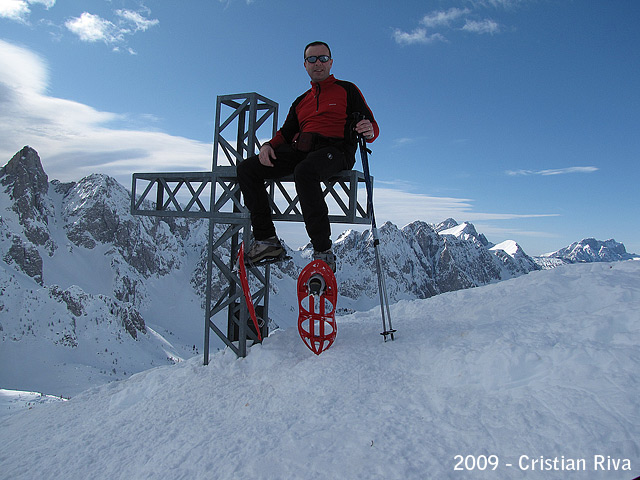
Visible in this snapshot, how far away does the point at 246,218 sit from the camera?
799cm

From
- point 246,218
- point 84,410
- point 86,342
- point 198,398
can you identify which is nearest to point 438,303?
point 246,218

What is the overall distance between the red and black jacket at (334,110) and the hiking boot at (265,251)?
195cm

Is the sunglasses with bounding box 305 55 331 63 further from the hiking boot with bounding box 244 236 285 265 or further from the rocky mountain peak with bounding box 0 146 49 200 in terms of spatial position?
the rocky mountain peak with bounding box 0 146 49 200

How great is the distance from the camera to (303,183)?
605 centimetres

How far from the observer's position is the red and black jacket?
6.62 meters

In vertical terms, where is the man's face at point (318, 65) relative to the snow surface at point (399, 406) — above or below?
above

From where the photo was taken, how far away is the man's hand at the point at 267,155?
6750mm

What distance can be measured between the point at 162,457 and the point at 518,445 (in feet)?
12.1

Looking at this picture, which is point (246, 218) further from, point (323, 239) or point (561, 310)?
point (561, 310)

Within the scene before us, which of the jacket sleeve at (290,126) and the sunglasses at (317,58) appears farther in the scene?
the jacket sleeve at (290,126)

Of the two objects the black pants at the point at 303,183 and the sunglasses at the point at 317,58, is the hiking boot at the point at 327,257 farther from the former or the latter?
the sunglasses at the point at 317,58

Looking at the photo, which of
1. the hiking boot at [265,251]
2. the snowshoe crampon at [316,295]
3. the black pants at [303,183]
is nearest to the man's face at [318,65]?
the black pants at [303,183]

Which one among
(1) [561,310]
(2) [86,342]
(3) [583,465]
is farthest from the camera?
(2) [86,342]

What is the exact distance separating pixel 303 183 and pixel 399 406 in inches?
131
